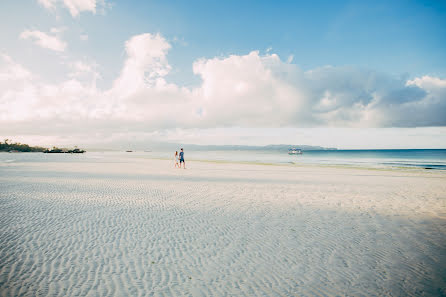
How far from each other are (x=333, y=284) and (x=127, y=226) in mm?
6369

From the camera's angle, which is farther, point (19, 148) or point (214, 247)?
point (19, 148)

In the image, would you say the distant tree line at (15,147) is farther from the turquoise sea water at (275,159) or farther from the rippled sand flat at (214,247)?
the rippled sand flat at (214,247)

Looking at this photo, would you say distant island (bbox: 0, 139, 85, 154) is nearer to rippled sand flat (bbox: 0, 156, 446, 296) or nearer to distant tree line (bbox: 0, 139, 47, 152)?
distant tree line (bbox: 0, 139, 47, 152)

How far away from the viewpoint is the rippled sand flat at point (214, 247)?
443cm

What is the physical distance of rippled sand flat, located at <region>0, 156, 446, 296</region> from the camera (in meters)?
4.43

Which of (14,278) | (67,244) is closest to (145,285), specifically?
(14,278)

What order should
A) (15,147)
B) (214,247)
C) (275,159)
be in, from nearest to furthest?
(214,247) < (275,159) < (15,147)

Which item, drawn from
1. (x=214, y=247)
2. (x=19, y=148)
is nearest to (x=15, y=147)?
(x=19, y=148)

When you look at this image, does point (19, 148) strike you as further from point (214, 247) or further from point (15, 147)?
point (214, 247)

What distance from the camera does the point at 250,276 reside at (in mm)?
4754

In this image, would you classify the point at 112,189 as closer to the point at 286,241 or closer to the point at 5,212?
the point at 5,212

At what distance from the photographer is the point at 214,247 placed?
6.05 meters

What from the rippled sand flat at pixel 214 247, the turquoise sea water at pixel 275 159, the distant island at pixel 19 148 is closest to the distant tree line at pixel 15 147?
the distant island at pixel 19 148

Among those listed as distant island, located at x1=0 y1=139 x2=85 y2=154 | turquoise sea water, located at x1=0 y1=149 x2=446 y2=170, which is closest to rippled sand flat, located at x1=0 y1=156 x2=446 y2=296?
turquoise sea water, located at x1=0 y1=149 x2=446 y2=170
